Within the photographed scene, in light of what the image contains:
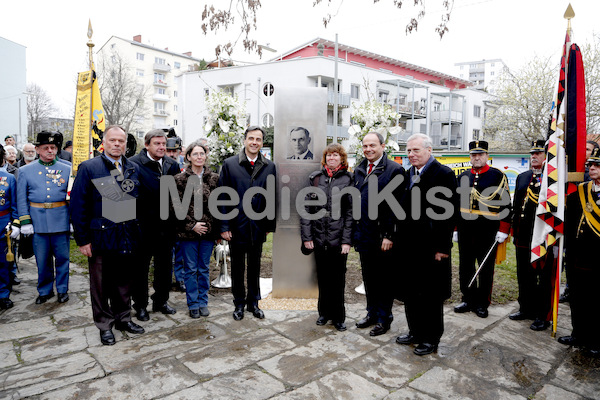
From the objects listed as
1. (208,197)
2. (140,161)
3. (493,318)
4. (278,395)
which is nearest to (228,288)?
(208,197)

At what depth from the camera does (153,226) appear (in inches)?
181

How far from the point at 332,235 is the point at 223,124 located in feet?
9.15

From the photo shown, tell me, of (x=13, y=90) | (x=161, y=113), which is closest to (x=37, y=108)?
(x=13, y=90)

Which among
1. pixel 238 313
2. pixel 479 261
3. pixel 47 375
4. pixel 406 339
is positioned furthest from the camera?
pixel 479 261

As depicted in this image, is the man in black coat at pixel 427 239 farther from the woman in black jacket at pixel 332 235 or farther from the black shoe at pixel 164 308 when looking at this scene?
Result: the black shoe at pixel 164 308

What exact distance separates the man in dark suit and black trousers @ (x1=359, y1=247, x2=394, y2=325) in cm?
164

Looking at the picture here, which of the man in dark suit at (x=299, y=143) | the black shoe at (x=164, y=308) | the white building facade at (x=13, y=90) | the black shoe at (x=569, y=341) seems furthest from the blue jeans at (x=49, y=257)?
the white building facade at (x=13, y=90)

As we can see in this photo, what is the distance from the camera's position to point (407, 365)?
3.67 m

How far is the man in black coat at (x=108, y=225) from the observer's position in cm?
394

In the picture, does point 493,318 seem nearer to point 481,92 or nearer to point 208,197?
point 208,197

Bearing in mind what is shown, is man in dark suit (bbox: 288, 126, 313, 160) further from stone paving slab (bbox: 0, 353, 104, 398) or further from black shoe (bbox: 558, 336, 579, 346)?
black shoe (bbox: 558, 336, 579, 346)

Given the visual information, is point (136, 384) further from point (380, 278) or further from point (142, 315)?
point (380, 278)

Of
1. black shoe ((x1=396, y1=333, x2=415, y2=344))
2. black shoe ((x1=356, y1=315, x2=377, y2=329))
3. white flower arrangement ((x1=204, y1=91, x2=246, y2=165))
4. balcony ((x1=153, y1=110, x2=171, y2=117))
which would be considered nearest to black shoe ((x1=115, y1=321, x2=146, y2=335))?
black shoe ((x1=356, y1=315, x2=377, y2=329))

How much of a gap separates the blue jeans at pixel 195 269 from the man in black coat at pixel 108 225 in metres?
0.68
